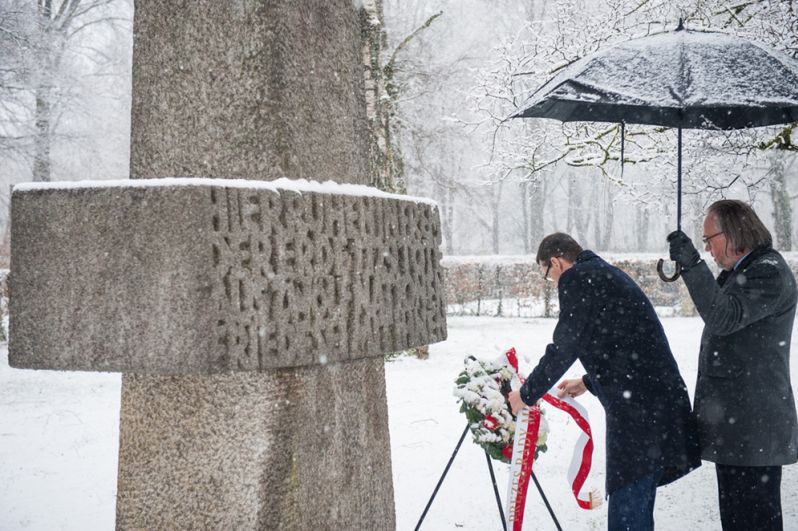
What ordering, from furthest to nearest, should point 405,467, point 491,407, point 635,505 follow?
point 405,467, point 491,407, point 635,505

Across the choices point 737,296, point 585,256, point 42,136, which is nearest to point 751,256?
point 737,296

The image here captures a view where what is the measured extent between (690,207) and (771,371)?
7.44 metres

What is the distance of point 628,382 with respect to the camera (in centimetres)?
290

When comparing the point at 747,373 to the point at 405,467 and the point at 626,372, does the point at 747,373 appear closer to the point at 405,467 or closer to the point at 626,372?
the point at 626,372

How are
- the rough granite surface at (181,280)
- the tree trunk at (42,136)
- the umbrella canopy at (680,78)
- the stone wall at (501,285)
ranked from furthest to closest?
1. the stone wall at (501,285)
2. the tree trunk at (42,136)
3. the umbrella canopy at (680,78)
4. the rough granite surface at (181,280)

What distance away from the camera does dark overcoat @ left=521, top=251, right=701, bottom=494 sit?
113 inches

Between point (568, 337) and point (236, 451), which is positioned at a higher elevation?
point (568, 337)

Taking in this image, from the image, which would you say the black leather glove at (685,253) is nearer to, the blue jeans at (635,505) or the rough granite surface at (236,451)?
the blue jeans at (635,505)

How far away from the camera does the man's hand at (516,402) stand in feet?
10.3

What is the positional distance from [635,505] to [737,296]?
98 cm

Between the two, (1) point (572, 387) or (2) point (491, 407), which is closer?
(2) point (491, 407)

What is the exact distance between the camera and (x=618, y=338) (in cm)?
290

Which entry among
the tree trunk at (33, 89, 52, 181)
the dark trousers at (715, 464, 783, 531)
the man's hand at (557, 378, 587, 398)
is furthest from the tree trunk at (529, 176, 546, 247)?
the dark trousers at (715, 464, 783, 531)

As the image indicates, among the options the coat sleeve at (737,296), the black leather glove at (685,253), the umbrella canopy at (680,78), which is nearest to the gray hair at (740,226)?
the coat sleeve at (737,296)
